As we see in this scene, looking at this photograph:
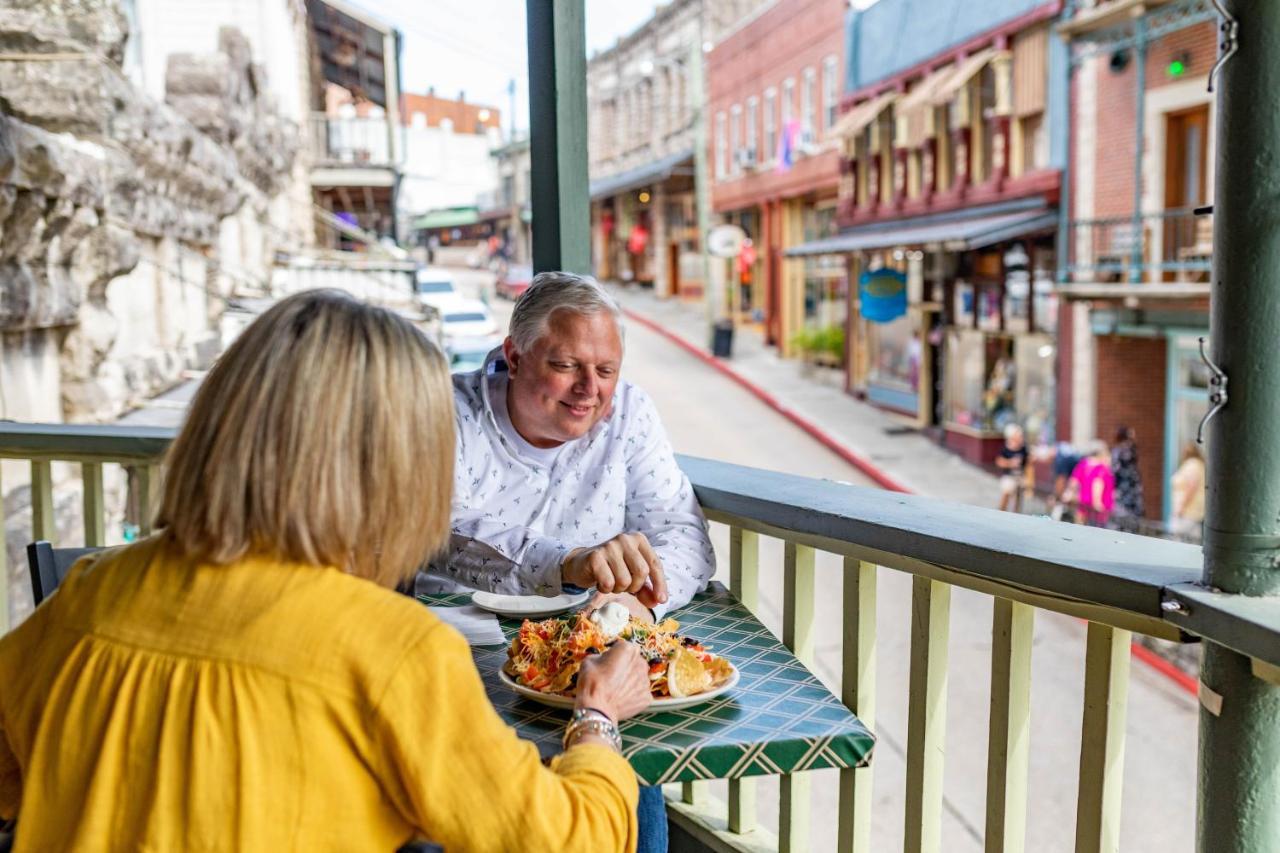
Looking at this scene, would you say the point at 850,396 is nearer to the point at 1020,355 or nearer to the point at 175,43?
the point at 1020,355

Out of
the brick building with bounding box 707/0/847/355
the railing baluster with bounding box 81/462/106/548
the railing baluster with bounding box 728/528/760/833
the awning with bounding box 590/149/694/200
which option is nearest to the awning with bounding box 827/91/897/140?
the brick building with bounding box 707/0/847/355

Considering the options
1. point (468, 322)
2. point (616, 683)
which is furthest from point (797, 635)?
point (468, 322)

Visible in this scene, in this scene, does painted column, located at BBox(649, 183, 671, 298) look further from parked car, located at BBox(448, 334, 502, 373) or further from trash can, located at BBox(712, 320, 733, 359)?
parked car, located at BBox(448, 334, 502, 373)

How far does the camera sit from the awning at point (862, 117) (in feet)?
63.7

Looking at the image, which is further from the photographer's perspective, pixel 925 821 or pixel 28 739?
pixel 925 821

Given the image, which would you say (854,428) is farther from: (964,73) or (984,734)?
(984,734)

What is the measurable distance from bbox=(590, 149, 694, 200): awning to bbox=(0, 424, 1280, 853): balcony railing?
2774 cm

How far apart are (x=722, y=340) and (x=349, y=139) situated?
7948mm

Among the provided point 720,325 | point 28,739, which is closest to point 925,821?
point 28,739

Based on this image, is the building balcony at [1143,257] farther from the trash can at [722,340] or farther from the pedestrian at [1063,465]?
the trash can at [722,340]

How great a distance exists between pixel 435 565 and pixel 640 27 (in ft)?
113

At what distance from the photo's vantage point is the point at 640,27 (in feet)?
116

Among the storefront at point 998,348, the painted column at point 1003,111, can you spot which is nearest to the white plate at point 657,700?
the storefront at point 998,348

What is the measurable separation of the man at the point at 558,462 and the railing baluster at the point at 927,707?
456mm
